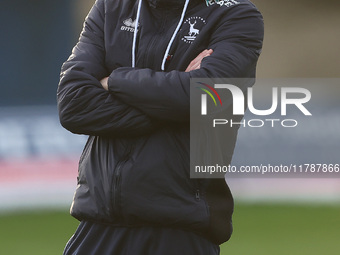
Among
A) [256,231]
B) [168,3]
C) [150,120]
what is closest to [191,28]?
[168,3]

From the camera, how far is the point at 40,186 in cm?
749

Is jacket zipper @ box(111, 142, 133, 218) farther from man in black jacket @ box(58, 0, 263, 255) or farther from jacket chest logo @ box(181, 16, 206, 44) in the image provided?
jacket chest logo @ box(181, 16, 206, 44)

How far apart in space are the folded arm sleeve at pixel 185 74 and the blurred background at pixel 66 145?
3.62 m

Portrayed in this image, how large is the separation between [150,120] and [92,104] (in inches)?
8.1

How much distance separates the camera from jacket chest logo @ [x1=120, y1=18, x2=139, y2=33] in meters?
2.62

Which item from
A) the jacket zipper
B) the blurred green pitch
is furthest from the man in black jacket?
the blurred green pitch

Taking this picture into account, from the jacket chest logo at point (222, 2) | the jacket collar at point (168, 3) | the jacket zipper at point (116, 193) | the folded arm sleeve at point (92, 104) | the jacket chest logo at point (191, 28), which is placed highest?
the jacket collar at point (168, 3)

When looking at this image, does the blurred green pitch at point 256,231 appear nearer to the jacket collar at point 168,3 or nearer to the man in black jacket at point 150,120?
the man in black jacket at point 150,120

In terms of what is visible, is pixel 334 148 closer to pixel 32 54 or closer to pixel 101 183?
pixel 32 54

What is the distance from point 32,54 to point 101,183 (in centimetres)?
619

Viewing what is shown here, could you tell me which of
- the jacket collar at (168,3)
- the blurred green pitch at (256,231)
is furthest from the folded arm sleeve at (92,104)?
the blurred green pitch at (256,231)

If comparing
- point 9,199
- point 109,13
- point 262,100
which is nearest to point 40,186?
point 9,199

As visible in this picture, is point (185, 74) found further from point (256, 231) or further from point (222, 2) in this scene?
point (256, 231)

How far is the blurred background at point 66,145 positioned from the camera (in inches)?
264
